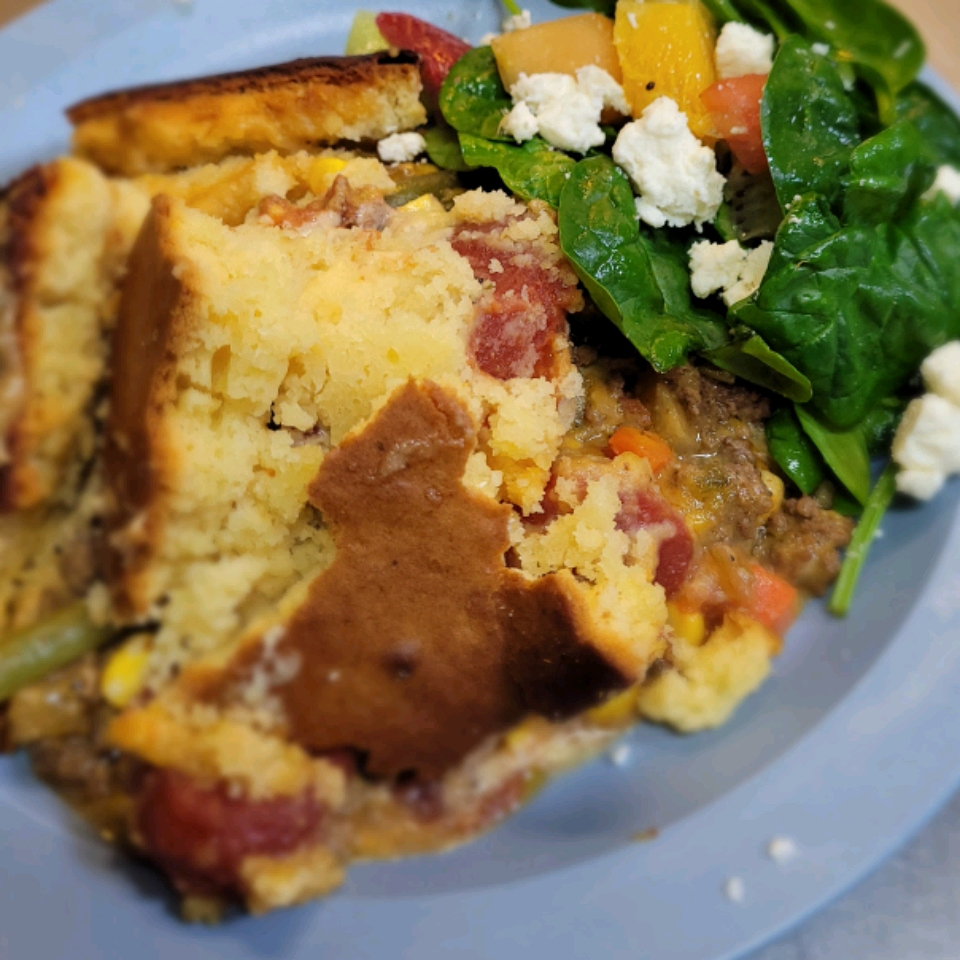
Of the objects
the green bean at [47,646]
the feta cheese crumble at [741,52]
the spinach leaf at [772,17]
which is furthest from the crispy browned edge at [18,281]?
the spinach leaf at [772,17]

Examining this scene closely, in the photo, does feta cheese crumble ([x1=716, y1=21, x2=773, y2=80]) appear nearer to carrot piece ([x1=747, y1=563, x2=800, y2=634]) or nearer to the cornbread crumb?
carrot piece ([x1=747, y1=563, x2=800, y2=634])

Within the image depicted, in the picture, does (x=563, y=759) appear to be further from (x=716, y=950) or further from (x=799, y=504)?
(x=799, y=504)

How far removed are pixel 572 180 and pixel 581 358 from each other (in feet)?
1.49

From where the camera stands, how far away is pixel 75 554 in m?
1.93

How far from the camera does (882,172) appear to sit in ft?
6.38

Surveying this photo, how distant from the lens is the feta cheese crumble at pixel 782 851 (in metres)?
1.76

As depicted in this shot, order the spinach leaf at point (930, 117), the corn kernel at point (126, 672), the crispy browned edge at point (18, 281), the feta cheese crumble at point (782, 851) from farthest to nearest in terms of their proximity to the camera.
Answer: the spinach leaf at point (930, 117) < the corn kernel at point (126, 672) < the feta cheese crumble at point (782, 851) < the crispy browned edge at point (18, 281)

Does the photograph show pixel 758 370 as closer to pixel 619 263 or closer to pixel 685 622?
pixel 619 263

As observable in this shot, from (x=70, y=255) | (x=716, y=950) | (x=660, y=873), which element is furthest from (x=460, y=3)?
(x=716, y=950)

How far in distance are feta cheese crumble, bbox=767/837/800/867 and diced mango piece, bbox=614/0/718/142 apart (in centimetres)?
176

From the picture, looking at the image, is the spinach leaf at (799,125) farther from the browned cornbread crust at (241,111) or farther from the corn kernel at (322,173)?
the corn kernel at (322,173)

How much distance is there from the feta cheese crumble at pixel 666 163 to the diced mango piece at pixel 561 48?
0.73ft

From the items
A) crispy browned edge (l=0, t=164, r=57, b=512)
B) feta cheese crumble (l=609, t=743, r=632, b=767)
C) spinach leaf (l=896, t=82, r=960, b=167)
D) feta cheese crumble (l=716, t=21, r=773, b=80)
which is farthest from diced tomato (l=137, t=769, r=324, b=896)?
spinach leaf (l=896, t=82, r=960, b=167)

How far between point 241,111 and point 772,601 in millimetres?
1939
